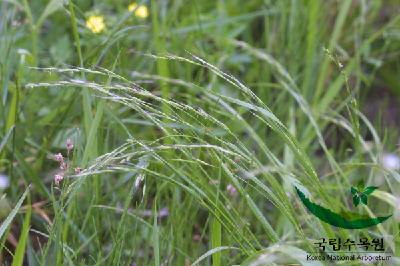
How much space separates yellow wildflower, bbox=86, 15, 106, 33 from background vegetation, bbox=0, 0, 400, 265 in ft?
0.03

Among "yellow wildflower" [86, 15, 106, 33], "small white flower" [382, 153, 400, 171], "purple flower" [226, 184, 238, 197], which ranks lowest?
"purple flower" [226, 184, 238, 197]

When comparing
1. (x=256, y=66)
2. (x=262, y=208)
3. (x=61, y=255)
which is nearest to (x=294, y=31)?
(x=256, y=66)

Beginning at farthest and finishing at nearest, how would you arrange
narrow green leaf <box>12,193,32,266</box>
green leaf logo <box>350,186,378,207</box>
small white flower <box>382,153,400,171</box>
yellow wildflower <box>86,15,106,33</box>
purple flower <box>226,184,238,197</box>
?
yellow wildflower <box>86,15,106,33</box>, small white flower <box>382,153,400,171</box>, purple flower <box>226,184,238,197</box>, green leaf logo <box>350,186,378,207</box>, narrow green leaf <box>12,193,32,266</box>

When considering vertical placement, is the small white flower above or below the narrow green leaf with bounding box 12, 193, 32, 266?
above

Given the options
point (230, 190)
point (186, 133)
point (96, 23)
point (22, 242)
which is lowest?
point (22, 242)

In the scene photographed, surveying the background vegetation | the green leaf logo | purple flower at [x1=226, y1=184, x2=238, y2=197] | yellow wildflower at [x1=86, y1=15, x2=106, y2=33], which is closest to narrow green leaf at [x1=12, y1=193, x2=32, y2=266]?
the background vegetation

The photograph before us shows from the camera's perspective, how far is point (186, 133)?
187 centimetres

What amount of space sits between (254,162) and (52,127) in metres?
0.74

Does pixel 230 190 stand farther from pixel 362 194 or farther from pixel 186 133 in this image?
pixel 362 194

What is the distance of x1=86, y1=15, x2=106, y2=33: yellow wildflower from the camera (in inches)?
82.0

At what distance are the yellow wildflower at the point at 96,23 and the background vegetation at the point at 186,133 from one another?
0.4 inches

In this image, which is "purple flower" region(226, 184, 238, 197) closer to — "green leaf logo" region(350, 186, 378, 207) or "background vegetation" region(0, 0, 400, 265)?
"background vegetation" region(0, 0, 400, 265)

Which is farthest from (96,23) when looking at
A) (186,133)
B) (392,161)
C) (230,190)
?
(392,161)

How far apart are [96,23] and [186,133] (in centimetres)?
46
